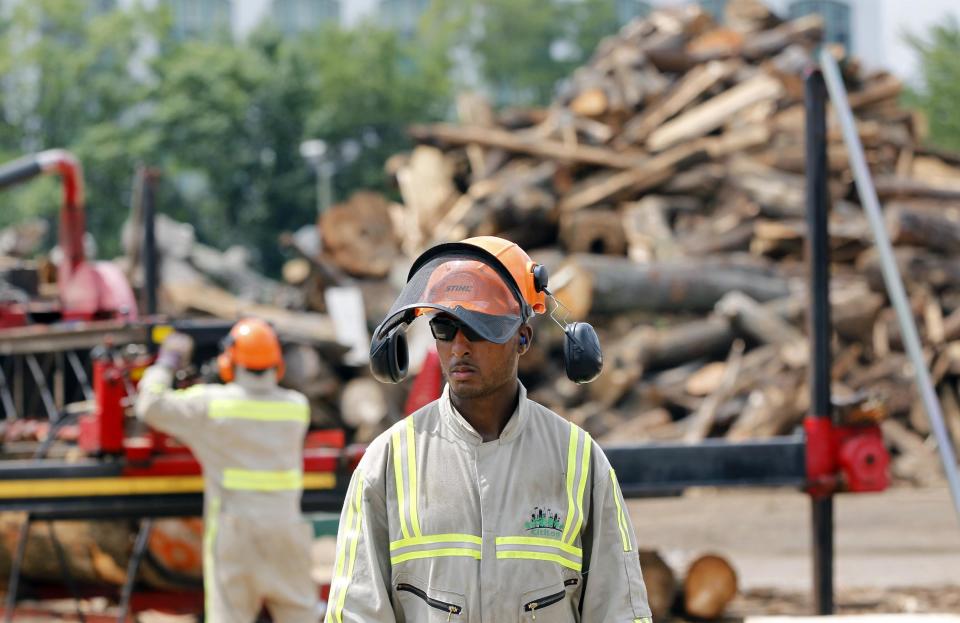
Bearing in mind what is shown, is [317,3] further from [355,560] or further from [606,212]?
[355,560]

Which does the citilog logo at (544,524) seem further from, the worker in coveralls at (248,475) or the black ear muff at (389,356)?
the worker in coveralls at (248,475)

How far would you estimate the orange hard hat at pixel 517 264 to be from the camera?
2.96 metres

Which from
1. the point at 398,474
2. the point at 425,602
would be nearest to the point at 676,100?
the point at 398,474

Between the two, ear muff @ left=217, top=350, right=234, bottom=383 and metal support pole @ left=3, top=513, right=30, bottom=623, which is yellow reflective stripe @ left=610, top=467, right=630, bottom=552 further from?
metal support pole @ left=3, top=513, right=30, bottom=623

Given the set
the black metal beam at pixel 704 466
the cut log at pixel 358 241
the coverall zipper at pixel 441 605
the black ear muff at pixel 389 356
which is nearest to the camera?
the coverall zipper at pixel 441 605

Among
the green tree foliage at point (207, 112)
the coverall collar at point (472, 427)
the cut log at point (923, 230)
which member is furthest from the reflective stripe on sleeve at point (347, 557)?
the green tree foliage at point (207, 112)

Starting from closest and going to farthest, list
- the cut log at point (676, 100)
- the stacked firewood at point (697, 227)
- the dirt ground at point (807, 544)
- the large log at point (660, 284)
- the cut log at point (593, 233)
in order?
the dirt ground at point (807, 544) → the stacked firewood at point (697, 227) → the large log at point (660, 284) → the cut log at point (593, 233) → the cut log at point (676, 100)

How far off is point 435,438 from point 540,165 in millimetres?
13933

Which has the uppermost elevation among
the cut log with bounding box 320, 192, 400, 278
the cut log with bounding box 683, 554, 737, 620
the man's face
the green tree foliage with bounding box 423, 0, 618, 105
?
the green tree foliage with bounding box 423, 0, 618, 105

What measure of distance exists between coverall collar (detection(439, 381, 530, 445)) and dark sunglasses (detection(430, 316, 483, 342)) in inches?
6.5

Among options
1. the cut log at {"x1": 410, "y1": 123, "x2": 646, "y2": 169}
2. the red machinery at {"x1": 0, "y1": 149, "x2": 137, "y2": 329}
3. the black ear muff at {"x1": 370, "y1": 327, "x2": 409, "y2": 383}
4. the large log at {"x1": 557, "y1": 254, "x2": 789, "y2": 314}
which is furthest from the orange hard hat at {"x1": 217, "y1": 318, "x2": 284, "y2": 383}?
the cut log at {"x1": 410, "y1": 123, "x2": 646, "y2": 169}

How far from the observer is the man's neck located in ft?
9.57

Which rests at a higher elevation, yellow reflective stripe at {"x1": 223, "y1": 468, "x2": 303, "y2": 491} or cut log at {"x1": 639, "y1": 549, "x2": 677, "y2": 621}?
yellow reflective stripe at {"x1": 223, "y1": 468, "x2": 303, "y2": 491}

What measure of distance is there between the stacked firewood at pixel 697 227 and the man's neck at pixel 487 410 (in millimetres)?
9421
